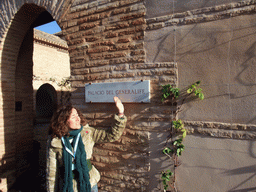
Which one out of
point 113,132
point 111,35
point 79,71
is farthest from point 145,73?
point 79,71

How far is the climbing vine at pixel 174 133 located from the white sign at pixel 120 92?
26cm

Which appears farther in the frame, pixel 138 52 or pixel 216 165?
pixel 138 52

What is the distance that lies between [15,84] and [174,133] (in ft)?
13.3

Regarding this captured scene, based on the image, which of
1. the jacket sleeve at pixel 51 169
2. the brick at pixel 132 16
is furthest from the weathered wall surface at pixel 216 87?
the jacket sleeve at pixel 51 169

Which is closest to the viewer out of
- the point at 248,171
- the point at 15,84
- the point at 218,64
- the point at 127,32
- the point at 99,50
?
the point at 248,171

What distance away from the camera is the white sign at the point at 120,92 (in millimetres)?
2555

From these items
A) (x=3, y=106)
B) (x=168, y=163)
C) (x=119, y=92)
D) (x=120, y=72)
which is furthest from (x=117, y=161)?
(x=3, y=106)

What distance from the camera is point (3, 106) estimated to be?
4090 millimetres

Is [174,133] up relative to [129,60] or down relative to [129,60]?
down

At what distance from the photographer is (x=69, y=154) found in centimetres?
221

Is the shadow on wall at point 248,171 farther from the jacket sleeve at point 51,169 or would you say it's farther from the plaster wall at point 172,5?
the jacket sleeve at point 51,169

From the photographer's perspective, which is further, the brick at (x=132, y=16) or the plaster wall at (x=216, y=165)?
the brick at (x=132, y=16)

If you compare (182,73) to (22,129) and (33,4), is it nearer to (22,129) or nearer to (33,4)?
(33,4)

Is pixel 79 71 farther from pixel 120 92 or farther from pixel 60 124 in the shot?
pixel 60 124
